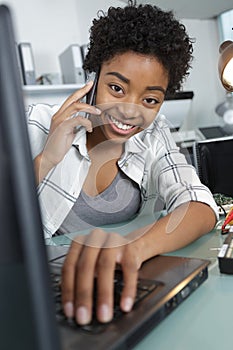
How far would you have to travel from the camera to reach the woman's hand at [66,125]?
0.82 metres

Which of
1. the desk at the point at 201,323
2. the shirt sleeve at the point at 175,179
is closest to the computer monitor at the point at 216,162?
the shirt sleeve at the point at 175,179

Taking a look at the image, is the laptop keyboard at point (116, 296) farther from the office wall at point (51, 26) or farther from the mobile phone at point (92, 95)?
the office wall at point (51, 26)

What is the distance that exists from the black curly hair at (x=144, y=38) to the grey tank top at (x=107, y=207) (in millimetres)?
248

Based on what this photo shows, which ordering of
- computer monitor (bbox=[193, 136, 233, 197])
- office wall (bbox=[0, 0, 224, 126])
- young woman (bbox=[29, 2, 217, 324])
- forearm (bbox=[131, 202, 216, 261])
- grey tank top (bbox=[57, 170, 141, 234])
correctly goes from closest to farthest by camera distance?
forearm (bbox=[131, 202, 216, 261]) → young woman (bbox=[29, 2, 217, 324]) → grey tank top (bbox=[57, 170, 141, 234]) → computer monitor (bbox=[193, 136, 233, 197]) → office wall (bbox=[0, 0, 224, 126])

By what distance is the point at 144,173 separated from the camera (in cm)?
95

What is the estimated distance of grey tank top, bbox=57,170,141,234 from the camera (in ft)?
2.95

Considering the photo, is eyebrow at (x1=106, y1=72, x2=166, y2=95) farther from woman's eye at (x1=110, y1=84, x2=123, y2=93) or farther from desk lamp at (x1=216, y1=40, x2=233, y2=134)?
desk lamp at (x1=216, y1=40, x2=233, y2=134)

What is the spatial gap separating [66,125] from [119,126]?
0.37 ft

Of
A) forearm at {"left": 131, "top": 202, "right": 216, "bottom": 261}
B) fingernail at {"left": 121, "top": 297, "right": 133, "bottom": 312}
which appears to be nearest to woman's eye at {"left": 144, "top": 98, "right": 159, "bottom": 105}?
forearm at {"left": 131, "top": 202, "right": 216, "bottom": 261}

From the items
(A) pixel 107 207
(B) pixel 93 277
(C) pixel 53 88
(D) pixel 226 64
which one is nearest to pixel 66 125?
(A) pixel 107 207

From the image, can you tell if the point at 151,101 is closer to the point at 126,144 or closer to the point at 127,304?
the point at 126,144

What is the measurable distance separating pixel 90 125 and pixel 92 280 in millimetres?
512

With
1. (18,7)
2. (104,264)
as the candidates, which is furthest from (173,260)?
(18,7)

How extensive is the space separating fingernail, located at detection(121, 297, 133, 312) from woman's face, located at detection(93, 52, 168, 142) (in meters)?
0.46
